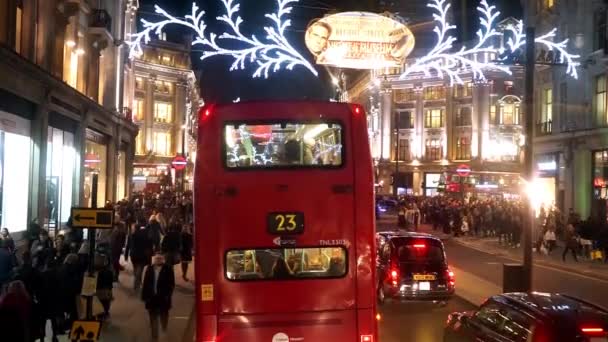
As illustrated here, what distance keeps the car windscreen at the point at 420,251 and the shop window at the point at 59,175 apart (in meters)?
13.5

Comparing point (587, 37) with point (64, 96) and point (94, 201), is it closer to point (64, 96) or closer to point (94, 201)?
point (64, 96)

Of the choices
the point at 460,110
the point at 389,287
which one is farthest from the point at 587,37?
the point at 460,110

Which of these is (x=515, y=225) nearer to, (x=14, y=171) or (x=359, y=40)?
(x=359, y=40)

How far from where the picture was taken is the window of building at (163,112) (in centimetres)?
7956

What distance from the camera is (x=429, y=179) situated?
85438 mm

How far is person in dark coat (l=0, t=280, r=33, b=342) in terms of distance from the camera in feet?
25.1

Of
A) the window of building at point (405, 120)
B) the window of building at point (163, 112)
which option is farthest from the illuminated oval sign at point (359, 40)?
the window of building at point (405, 120)

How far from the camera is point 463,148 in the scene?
271ft

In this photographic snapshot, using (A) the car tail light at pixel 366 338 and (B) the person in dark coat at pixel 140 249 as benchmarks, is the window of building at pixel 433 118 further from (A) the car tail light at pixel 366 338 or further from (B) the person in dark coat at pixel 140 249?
(A) the car tail light at pixel 366 338

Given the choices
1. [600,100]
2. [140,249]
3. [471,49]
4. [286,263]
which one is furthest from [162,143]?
[286,263]

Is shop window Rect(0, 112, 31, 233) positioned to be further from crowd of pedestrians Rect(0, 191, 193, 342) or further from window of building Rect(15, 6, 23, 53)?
crowd of pedestrians Rect(0, 191, 193, 342)

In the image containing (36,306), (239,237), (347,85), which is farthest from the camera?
(347,85)

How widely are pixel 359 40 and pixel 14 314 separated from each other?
1381 centimetres

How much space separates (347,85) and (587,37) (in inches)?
2832
